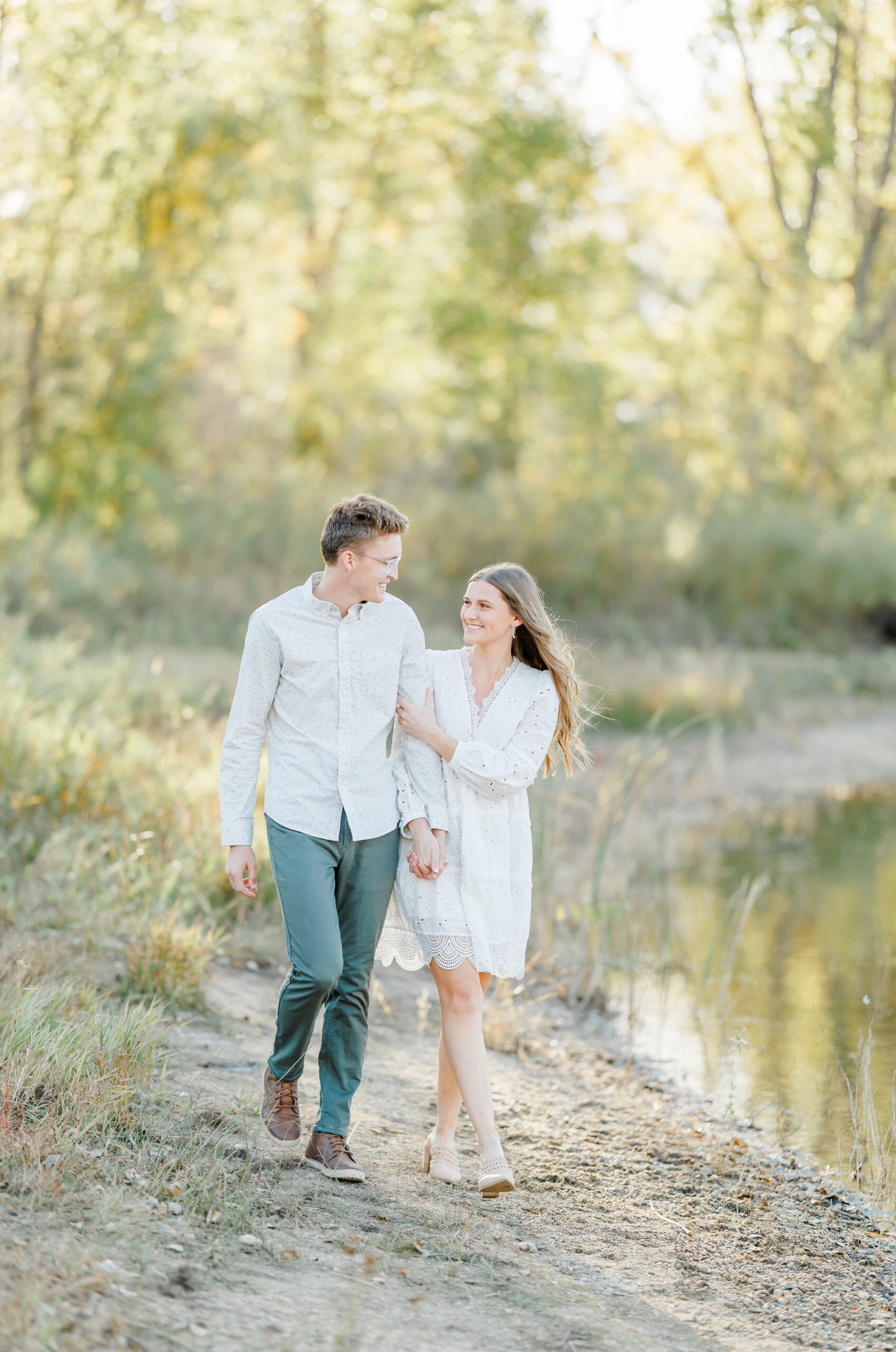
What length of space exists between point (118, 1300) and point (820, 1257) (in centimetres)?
227

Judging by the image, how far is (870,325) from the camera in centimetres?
2683

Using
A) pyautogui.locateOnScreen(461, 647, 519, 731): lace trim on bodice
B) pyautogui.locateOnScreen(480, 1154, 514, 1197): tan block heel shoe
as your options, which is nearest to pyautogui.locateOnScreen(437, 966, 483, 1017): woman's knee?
pyautogui.locateOnScreen(480, 1154, 514, 1197): tan block heel shoe

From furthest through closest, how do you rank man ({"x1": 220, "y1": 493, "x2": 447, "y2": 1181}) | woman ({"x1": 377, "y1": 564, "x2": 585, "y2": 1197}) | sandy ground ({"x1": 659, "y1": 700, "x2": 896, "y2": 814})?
sandy ground ({"x1": 659, "y1": 700, "x2": 896, "y2": 814})
woman ({"x1": 377, "y1": 564, "x2": 585, "y2": 1197})
man ({"x1": 220, "y1": 493, "x2": 447, "y2": 1181})

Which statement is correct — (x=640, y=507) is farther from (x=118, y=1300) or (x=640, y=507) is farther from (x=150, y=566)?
(x=118, y=1300)

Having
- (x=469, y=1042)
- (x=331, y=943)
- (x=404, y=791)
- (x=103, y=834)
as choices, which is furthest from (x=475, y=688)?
(x=103, y=834)

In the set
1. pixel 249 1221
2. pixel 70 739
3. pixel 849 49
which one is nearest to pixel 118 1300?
pixel 249 1221

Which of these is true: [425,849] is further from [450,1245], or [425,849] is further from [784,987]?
[784,987]

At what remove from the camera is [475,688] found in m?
4.46

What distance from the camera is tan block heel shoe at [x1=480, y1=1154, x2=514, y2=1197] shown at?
4129mm

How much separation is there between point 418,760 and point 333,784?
31 centimetres

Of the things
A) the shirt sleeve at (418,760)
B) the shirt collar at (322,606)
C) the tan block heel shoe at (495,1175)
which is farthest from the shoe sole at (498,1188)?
the shirt collar at (322,606)

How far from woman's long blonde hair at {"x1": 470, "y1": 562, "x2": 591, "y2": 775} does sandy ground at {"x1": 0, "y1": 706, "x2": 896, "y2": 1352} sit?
151cm

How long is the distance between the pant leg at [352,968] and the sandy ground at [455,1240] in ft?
0.87

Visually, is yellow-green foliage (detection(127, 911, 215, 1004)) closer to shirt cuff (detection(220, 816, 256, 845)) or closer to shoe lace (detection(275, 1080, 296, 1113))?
shoe lace (detection(275, 1080, 296, 1113))
